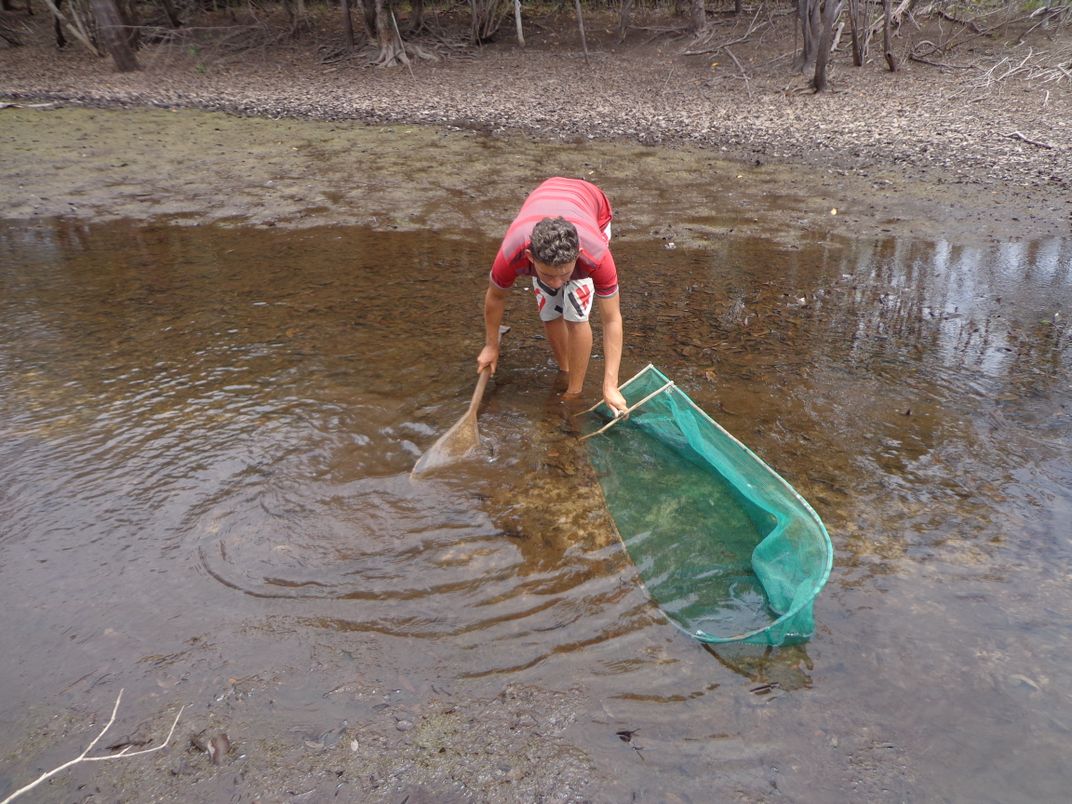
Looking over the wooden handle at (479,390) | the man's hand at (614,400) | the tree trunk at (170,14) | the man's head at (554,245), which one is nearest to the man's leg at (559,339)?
the wooden handle at (479,390)

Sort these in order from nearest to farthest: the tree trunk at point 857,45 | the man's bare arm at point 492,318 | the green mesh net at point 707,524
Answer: the green mesh net at point 707,524
the man's bare arm at point 492,318
the tree trunk at point 857,45

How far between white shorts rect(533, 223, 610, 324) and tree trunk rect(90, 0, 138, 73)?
541 inches

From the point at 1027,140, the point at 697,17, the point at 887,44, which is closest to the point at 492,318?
the point at 1027,140

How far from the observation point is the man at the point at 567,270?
2938mm

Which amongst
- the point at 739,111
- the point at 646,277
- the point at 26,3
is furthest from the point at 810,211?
the point at 26,3

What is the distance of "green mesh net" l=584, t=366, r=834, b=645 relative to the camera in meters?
2.53

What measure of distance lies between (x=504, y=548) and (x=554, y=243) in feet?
3.96

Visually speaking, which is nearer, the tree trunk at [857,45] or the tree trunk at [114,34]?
the tree trunk at [857,45]

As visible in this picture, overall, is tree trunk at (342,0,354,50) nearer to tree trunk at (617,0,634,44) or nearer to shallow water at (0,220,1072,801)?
tree trunk at (617,0,634,44)

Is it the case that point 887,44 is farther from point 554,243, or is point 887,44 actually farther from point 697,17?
point 554,243

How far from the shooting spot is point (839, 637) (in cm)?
262

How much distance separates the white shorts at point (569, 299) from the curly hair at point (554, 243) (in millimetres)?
658

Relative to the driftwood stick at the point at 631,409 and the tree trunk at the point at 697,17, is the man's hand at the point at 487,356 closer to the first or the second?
the driftwood stick at the point at 631,409

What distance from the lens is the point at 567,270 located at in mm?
2996
